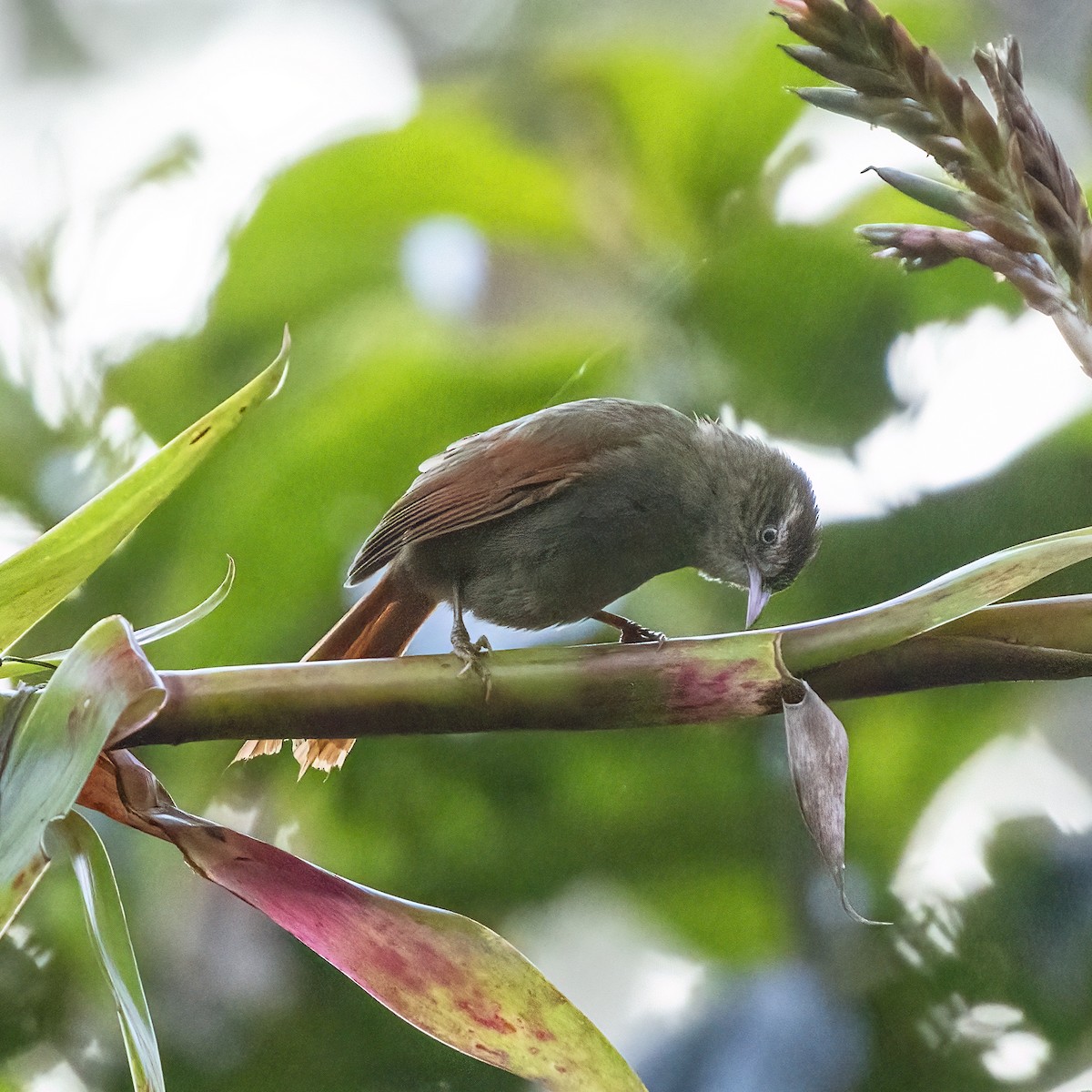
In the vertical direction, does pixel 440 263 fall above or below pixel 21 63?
below

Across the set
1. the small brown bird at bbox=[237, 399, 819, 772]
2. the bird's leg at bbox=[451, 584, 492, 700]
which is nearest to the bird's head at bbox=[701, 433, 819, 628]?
the small brown bird at bbox=[237, 399, 819, 772]

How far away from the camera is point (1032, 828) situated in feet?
2.14

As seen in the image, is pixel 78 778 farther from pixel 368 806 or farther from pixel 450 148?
pixel 450 148

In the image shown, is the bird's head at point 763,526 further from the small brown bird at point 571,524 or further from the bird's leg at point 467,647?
the bird's leg at point 467,647

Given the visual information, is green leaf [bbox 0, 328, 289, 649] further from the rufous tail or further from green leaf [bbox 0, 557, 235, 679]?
the rufous tail

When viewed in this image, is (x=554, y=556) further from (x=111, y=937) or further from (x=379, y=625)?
(x=111, y=937)

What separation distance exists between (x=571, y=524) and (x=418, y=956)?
0.99ft

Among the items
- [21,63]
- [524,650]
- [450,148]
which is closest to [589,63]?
[450,148]

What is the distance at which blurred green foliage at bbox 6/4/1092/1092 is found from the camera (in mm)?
641

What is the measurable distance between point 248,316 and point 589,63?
290 millimetres

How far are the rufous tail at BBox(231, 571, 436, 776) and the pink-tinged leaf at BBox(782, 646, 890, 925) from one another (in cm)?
26

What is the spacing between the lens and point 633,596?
0.75 metres

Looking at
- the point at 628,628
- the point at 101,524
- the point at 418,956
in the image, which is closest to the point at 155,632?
the point at 101,524

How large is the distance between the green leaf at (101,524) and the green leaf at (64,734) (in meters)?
0.04
